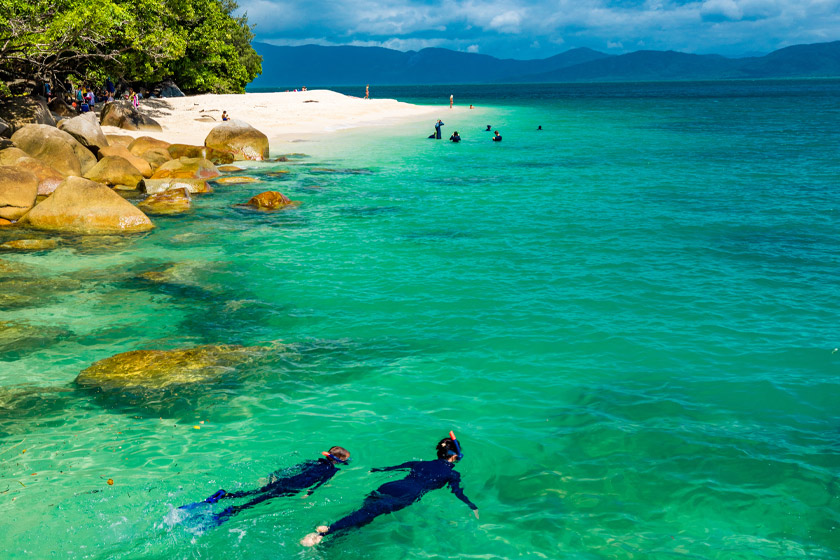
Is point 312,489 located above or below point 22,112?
below

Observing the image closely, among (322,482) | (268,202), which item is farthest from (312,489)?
(268,202)

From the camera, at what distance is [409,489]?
28.1 ft

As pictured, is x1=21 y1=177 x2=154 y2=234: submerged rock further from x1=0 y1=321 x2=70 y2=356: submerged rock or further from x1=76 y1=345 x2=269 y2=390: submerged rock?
x1=76 y1=345 x2=269 y2=390: submerged rock

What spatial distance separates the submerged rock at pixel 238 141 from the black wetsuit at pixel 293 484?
106ft

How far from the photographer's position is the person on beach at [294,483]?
8219 millimetres

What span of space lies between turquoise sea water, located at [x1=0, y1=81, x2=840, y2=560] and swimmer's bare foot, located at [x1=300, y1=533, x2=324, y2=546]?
108 mm

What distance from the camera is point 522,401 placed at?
1123cm

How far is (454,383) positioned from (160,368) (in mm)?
5387

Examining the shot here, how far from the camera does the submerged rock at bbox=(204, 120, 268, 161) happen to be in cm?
3859

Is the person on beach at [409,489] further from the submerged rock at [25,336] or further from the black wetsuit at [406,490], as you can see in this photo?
the submerged rock at [25,336]

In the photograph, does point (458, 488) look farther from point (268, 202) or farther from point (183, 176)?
point (183, 176)

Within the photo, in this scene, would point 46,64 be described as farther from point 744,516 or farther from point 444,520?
point 744,516

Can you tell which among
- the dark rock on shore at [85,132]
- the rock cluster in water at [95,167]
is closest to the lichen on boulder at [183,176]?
Answer: the rock cluster in water at [95,167]

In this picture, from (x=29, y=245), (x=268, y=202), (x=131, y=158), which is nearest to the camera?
(x=29, y=245)
